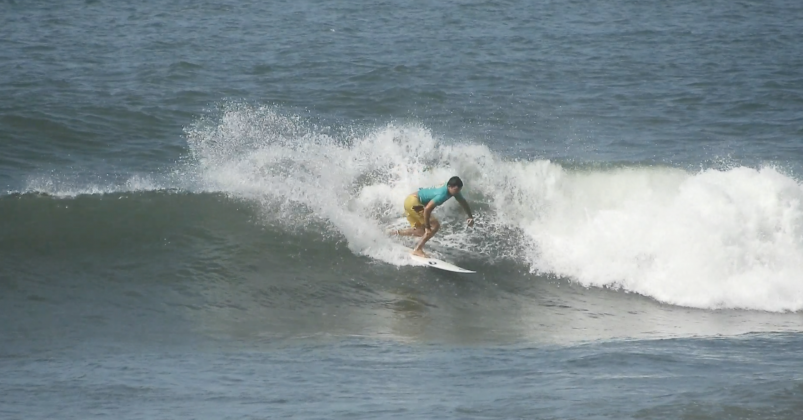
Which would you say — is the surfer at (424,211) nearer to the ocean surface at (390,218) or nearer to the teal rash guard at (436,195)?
the teal rash guard at (436,195)

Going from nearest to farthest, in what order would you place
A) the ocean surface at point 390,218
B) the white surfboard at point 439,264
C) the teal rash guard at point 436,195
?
1. the ocean surface at point 390,218
2. the teal rash guard at point 436,195
3. the white surfboard at point 439,264

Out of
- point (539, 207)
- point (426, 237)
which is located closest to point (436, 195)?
point (426, 237)

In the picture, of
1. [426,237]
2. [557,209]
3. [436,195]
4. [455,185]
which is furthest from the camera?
[557,209]

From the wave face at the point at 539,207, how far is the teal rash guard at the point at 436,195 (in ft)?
2.51

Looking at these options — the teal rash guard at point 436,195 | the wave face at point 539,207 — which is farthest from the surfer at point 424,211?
the wave face at point 539,207

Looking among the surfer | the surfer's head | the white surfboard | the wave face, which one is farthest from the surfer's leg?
the surfer's head

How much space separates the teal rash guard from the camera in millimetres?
12836

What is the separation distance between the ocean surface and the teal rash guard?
0.76m

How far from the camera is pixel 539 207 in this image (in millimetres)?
14672

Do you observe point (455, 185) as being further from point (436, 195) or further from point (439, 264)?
point (439, 264)

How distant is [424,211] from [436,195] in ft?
1.14

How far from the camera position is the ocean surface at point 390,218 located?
8359mm

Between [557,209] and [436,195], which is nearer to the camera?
[436,195]

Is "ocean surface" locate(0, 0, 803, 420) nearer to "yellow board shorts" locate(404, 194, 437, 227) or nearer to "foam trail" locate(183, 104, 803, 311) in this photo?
"foam trail" locate(183, 104, 803, 311)
